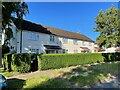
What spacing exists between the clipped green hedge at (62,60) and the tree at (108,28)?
320 centimetres

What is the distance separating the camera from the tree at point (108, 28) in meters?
28.7

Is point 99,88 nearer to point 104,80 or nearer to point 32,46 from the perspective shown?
point 104,80

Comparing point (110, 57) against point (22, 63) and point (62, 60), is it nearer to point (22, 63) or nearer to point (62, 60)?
point (62, 60)

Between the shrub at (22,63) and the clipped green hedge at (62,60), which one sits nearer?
the shrub at (22,63)

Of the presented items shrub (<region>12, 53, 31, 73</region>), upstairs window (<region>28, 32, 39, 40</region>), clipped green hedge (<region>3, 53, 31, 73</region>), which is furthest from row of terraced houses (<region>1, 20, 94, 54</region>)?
shrub (<region>12, 53, 31, 73</region>)

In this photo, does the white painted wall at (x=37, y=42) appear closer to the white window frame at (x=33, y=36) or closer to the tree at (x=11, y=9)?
the white window frame at (x=33, y=36)

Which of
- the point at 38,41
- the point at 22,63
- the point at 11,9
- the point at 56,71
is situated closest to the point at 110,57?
the point at 38,41

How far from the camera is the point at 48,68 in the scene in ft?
66.3

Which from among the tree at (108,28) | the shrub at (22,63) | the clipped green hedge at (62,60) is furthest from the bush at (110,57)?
the shrub at (22,63)

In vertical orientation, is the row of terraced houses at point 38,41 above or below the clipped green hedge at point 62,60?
above

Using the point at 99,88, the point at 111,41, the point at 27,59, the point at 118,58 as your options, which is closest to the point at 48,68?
the point at 27,59

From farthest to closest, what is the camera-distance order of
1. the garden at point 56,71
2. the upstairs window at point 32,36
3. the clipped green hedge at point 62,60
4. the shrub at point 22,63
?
the upstairs window at point 32,36, the clipped green hedge at point 62,60, the shrub at point 22,63, the garden at point 56,71

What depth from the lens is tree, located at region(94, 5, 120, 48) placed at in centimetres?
2866

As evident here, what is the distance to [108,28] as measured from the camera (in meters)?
29.8
